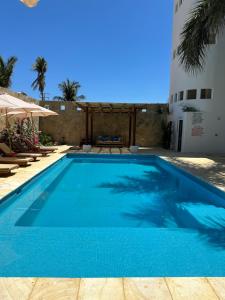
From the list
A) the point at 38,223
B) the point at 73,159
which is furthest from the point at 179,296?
the point at 73,159

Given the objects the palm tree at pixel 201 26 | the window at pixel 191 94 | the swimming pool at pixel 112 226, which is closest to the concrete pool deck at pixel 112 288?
the swimming pool at pixel 112 226

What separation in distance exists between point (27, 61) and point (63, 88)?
6391mm

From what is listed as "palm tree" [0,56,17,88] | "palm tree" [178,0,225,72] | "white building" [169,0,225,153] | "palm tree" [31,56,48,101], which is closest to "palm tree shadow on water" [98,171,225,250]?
"palm tree" [178,0,225,72]

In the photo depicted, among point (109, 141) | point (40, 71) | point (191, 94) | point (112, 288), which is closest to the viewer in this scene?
point (112, 288)

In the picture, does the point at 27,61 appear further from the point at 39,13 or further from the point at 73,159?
the point at 73,159

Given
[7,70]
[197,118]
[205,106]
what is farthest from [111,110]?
[7,70]

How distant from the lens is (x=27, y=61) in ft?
112

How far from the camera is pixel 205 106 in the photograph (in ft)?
54.1

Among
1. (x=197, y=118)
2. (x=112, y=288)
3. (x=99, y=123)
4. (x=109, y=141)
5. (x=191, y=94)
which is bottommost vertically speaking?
(x=112, y=288)

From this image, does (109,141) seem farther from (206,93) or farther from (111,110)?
(206,93)

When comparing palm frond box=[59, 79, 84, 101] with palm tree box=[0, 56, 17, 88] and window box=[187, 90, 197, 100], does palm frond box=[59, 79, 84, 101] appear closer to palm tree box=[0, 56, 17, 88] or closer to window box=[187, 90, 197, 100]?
palm tree box=[0, 56, 17, 88]

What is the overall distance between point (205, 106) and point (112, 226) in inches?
492

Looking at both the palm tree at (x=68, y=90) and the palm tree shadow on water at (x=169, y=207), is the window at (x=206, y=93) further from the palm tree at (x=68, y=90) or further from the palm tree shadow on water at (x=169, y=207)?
the palm tree at (x=68, y=90)

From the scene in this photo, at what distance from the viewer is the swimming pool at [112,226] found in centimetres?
397
